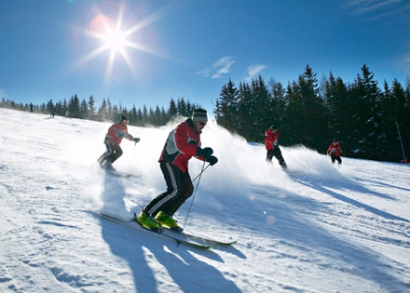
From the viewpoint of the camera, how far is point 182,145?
375 cm

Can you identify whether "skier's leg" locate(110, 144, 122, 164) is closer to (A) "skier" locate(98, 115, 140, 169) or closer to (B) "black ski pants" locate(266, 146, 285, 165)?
(A) "skier" locate(98, 115, 140, 169)

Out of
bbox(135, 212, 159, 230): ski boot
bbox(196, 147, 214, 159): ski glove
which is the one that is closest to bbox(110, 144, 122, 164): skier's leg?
bbox(135, 212, 159, 230): ski boot

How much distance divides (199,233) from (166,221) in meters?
0.54

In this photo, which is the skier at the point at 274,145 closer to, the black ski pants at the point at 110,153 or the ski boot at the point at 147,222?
the black ski pants at the point at 110,153

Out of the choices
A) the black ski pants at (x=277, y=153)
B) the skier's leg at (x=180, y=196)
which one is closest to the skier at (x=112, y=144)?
the skier's leg at (x=180, y=196)

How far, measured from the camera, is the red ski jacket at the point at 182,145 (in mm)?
3754

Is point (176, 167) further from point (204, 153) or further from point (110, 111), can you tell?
point (110, 111)

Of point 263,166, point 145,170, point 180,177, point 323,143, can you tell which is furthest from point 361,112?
point 180,177

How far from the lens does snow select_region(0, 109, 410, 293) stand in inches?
92.1

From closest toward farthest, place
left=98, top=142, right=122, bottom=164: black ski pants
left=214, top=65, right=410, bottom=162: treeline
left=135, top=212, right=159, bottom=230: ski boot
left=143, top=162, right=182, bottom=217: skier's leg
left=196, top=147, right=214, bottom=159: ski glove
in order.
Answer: left=135, top=212, right=159, bottom=230: ski boot
left=196, top=147, right=214, bottom=159: ski glove
left=143, top=162, right=182, bottom=217: skier's leg
left=98, top=142, right=122, bottom=164: black ski pants
left=214, top=65, right=410, bottom=162: treeline

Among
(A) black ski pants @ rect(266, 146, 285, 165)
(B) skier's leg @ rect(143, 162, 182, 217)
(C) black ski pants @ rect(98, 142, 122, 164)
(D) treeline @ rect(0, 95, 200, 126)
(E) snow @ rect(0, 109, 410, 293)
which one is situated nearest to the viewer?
(E) snow @ rect(0, 109, 410, 293)

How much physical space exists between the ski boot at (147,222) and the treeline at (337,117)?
36.4 meters

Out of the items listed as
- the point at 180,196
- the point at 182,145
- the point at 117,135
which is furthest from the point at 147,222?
the point at 117,135

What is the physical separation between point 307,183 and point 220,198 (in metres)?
4.03
